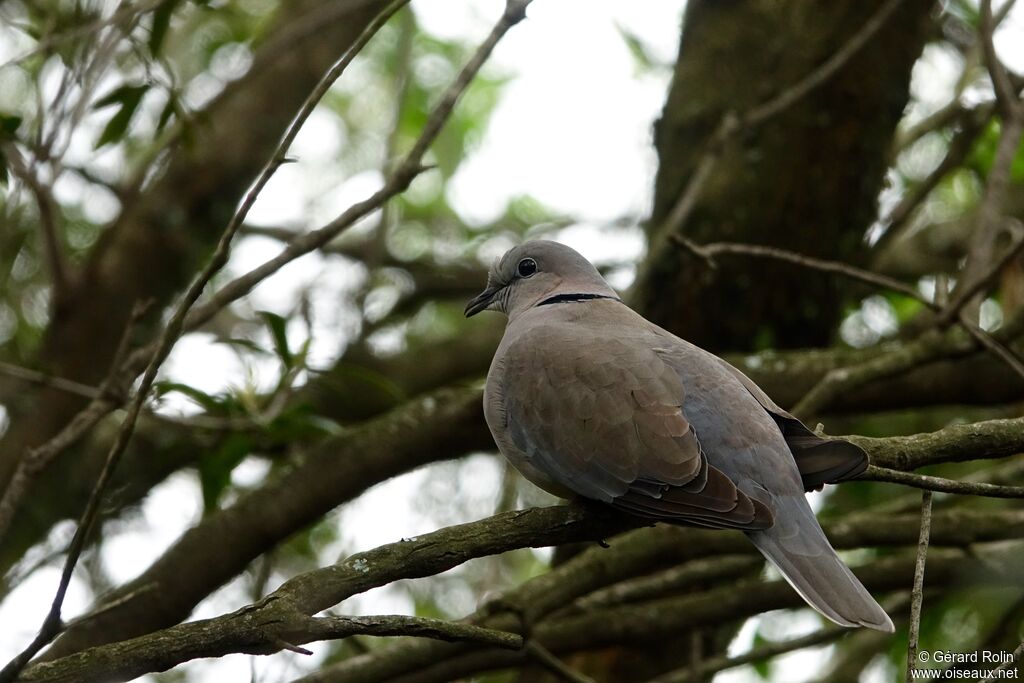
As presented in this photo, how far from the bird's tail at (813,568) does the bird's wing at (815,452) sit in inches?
4.6

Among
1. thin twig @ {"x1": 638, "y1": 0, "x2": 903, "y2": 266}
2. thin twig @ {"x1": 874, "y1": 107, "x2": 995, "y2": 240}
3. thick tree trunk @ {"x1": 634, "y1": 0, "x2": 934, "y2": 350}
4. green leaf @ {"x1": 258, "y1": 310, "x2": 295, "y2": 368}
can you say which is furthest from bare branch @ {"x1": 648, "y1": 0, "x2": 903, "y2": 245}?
green leaf @ {"x1": 258, "y1": 310, "x2": 295, "y2": 368}

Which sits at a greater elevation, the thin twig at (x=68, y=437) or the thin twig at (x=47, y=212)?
the thin twig at (x=47, y=212)

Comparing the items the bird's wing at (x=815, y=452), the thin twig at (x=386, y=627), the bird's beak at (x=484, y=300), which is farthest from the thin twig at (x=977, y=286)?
the thin twig at (x=386, y=627)

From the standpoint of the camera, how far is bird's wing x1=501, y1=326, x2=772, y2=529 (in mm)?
3109

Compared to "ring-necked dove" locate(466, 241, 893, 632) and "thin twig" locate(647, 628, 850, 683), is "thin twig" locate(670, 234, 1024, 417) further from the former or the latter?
"thin twig" locate(647, 628, 850, 683)

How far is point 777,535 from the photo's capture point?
10.4 feet

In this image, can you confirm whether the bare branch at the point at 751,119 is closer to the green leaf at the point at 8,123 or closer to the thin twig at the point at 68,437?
the thin twig at the point at 68,437

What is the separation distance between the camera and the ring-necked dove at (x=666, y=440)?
3.05 meters

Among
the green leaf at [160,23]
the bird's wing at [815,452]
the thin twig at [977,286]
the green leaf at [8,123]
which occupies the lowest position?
the bird's wing at [815,452]

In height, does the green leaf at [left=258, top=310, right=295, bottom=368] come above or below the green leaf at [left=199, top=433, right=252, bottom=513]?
above

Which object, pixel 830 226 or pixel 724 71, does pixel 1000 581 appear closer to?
pixel 830 226

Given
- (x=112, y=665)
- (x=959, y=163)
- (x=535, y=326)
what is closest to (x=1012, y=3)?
(x=959, y=163)

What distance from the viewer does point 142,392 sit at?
286cm

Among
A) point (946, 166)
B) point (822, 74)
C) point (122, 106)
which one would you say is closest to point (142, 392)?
point (122, 106)
